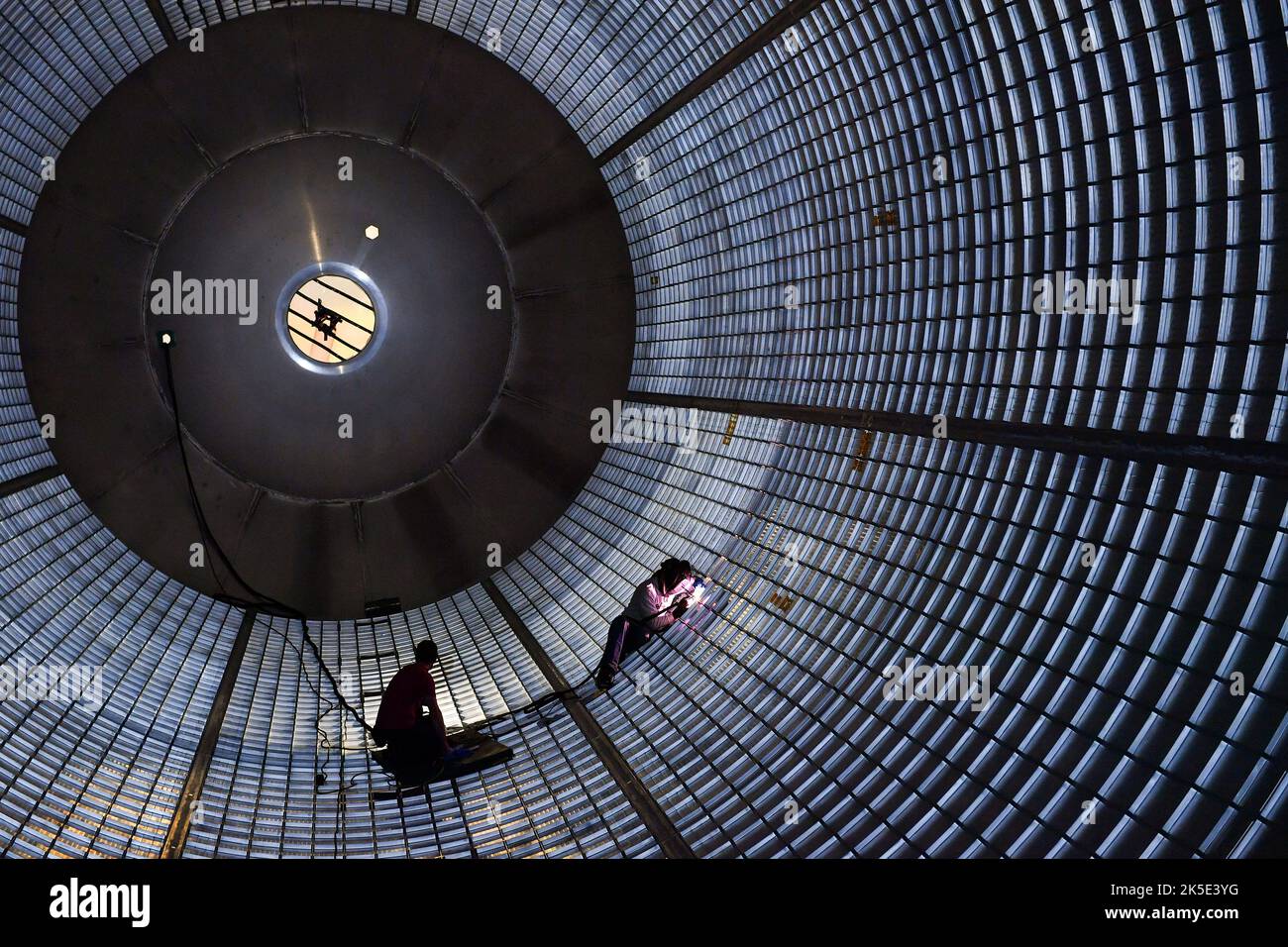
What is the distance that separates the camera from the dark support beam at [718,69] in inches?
298

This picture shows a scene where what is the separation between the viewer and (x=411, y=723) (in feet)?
23.1

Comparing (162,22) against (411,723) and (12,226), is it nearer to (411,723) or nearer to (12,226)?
(12,226)

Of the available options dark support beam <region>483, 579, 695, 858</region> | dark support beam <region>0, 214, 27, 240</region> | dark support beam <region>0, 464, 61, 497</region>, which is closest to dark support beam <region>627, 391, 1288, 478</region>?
dark support beam <region>483, 579, 695, 858</region>

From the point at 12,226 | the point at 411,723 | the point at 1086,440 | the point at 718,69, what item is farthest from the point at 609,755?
the point at 12,226

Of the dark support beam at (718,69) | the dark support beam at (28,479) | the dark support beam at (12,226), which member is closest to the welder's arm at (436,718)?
the dark support beam at (28,479)

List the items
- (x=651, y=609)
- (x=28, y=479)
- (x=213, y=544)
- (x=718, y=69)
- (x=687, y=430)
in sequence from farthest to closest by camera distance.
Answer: (x=213, y=544) < (x=687, y=430) < (x=28, y=479) < (x=651, y=609) < (x=718, y=69)

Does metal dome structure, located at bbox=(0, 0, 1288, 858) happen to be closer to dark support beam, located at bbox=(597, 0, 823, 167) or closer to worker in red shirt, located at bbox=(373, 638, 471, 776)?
dark support beam, located at bbox=(597, 0, 823, 167)

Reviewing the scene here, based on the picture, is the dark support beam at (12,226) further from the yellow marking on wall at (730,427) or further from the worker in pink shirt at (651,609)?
the yellow marking on wall at (730,427)

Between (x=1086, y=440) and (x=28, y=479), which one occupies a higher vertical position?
(x=1086, y=440)

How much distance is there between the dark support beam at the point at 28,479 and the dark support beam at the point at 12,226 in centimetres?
213

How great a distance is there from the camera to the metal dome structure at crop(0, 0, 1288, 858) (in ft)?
17.0

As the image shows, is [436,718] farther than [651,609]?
No

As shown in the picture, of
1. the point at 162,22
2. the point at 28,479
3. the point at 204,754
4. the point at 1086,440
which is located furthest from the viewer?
the point at 28,479

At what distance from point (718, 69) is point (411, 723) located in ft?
18.8
